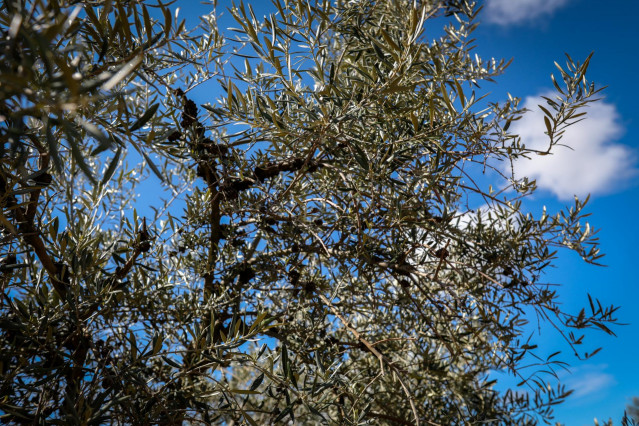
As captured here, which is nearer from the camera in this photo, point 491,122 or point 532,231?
point 491,122

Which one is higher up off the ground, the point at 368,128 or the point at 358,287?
the point at 368,128

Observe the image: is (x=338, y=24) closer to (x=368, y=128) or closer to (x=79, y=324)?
(x=368, y=128)

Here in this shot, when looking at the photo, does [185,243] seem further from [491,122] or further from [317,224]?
[491,122]

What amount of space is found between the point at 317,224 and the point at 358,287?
51 cm

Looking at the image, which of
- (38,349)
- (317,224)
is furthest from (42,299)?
(317,224)

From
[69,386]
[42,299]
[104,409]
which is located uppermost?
[42,299]

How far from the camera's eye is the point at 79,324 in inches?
67.1

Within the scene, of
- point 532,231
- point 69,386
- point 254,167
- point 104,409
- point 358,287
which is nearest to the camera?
point 104,409

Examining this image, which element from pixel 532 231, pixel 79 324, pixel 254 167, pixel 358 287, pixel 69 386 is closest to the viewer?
pixel 79 324

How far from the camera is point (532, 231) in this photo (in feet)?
8.43

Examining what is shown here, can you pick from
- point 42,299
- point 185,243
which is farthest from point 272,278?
point 42,299

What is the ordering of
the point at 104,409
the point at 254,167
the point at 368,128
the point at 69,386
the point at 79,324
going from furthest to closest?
the point at 254,167
the point at 368,128
the point at 69,386
the point at 79,324
the point at 104,409

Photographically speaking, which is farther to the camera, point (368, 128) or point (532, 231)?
point (532, 231)

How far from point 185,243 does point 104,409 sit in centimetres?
106
